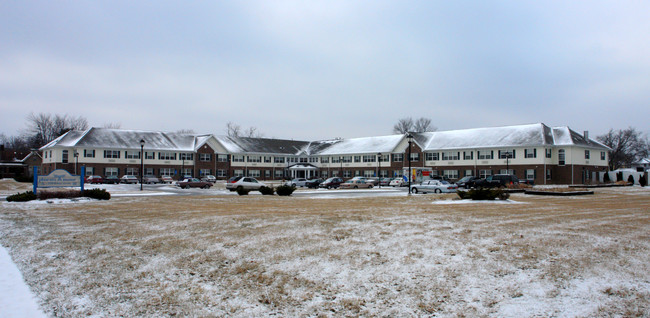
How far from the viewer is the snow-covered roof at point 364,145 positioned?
79.1 meters

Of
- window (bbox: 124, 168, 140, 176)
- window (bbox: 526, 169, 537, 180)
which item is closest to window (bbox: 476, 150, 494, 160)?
window (bbox: 526, 169, 537, 180)

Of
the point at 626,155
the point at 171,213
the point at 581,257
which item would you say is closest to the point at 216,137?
the point at 171,213

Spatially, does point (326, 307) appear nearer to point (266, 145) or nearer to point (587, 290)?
point (587, 290)

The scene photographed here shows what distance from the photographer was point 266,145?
90375 millimetres

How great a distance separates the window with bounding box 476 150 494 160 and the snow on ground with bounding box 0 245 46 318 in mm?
66373

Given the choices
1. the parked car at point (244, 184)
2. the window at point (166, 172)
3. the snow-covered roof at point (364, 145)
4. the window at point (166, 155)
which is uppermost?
the snow-covered roof at point (364, 145)

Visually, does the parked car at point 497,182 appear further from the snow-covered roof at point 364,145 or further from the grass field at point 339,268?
the snow-covered roof at point 364,145

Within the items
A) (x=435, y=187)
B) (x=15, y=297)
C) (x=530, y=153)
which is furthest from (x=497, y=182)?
(x=15, y=297)

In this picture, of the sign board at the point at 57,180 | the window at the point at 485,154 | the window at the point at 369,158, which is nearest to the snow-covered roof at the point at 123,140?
the window at the point at 369,158

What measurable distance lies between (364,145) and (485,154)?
23.5m

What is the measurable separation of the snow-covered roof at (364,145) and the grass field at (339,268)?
2609 inches

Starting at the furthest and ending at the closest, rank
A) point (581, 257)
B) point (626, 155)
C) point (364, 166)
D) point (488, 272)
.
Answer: point (626, 155) < point (364, 166) < point (581, 257) < point (488, 272)

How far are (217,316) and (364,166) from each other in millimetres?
76057

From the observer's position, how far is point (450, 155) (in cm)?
7181
